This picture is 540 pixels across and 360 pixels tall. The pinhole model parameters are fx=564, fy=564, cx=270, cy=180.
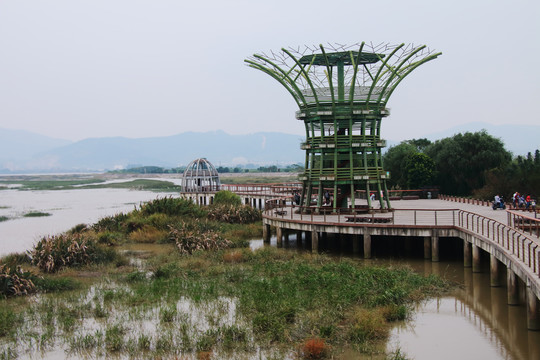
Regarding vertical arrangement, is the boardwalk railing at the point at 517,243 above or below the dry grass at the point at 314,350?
above

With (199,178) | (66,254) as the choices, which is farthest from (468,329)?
(199,178)

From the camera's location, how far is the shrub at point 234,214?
42.2 metres

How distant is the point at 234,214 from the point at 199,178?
23.6 metres

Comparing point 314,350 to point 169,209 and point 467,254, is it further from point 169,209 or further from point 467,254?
point 169,209

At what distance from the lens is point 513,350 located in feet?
48.0

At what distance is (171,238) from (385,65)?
1603 cm

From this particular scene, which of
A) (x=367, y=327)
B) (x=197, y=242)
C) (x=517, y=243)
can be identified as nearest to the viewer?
(x=367, y=327)

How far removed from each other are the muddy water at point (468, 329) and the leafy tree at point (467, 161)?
85.6ft

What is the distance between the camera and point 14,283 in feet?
68.2

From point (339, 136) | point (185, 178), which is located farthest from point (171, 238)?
point (185, 178)

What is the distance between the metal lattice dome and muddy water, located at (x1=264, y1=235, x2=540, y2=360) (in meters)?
45.2

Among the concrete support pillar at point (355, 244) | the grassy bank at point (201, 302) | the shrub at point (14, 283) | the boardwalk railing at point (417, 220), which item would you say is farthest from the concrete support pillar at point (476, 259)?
the shrub at point (14, 283)

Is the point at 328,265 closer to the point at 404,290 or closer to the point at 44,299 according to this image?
the point at 404,290

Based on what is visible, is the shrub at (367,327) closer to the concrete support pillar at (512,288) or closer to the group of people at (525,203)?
the concrete support pillar at (512,288)
